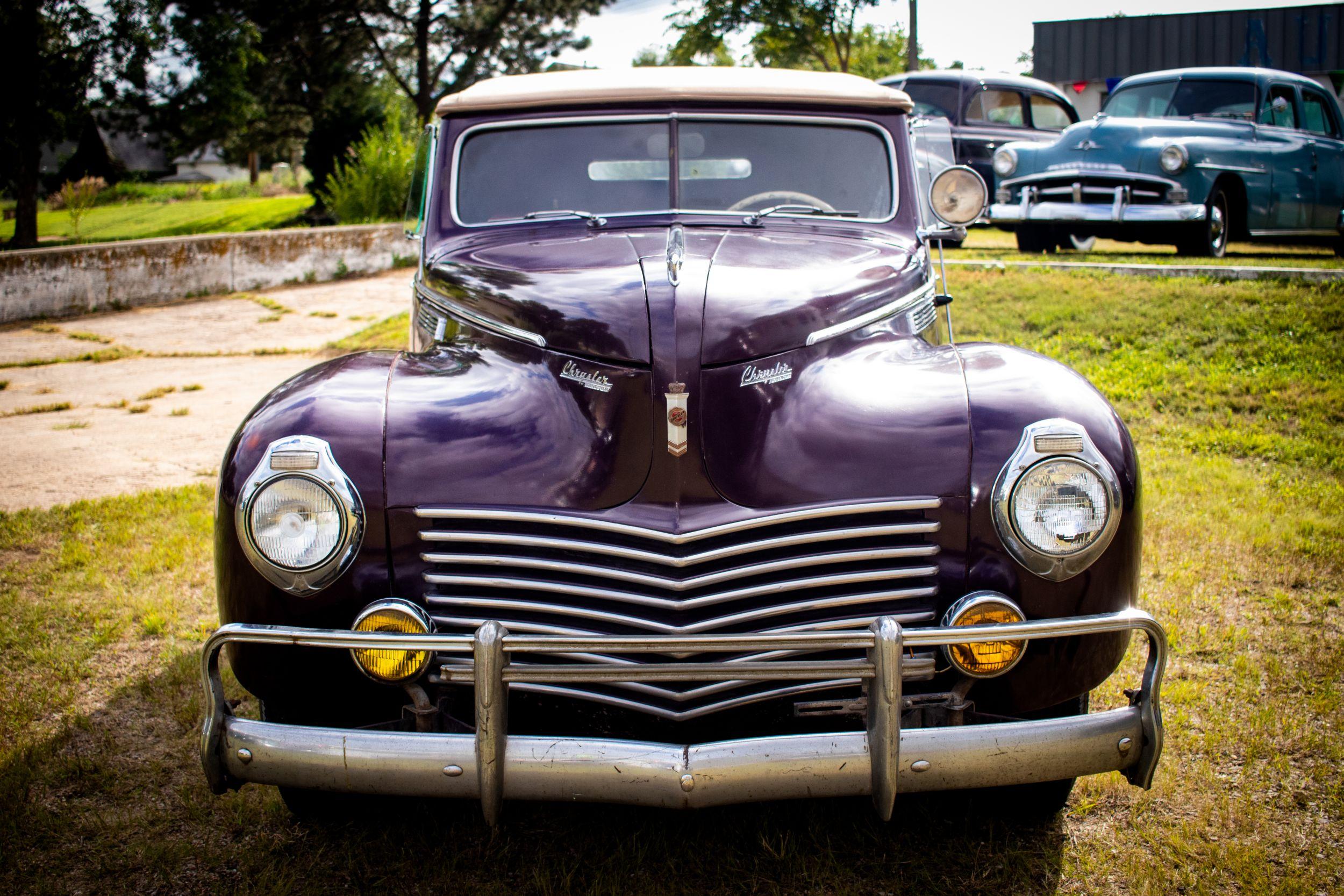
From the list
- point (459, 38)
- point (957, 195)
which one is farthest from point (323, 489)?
point (459, 38)

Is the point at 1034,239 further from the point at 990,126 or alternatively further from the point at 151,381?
the point at 151,381

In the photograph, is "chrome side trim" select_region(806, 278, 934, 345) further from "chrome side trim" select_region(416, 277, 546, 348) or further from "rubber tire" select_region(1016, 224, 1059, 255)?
"rubber tire" select_region(1016, 224, 1059, 255)

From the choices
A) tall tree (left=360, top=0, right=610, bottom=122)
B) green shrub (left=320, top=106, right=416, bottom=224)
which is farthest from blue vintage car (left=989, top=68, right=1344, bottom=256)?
tall tree (left=360, top=0, right=610, bottom=122)

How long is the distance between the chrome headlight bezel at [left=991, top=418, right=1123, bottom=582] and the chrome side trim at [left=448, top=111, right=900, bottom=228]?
53.3 inches

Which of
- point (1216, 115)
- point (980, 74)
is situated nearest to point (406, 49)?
point (980, 74)

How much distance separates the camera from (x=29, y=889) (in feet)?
7.36

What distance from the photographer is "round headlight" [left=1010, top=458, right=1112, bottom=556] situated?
2.08 meters

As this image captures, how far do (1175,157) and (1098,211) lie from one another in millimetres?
719

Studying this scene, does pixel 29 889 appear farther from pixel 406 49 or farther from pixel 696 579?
pixel 406 49

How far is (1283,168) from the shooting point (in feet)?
29.9

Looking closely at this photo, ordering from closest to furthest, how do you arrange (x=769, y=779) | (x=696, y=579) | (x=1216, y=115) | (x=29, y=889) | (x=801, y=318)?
(x=769, y=779)
(x=696, y=579)
(x=29, y=889)
(x=801, y=318)
(x=1216, y=115)

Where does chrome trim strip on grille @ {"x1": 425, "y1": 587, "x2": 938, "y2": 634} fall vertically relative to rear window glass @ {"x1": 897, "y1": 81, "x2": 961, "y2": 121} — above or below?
below

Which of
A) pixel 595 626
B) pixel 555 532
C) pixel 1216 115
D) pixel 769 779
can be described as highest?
pixel 1216 115

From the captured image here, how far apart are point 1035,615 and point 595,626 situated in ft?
3.03
